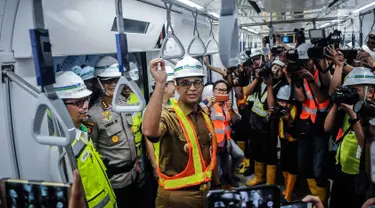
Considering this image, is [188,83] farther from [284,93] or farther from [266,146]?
[266,146]

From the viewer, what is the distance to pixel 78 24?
2725 mm

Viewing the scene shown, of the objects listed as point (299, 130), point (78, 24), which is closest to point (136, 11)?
point (78, 24)

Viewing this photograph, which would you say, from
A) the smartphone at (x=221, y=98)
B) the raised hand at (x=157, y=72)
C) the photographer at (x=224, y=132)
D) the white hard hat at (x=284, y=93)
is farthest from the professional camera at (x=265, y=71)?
the raised hand at (x=157, y=72)

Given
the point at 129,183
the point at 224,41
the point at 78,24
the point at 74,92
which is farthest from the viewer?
the point at 129,183

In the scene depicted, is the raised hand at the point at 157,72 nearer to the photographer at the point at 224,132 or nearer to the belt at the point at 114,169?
the belt at the point at 114,169

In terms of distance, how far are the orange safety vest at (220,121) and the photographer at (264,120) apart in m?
0.67

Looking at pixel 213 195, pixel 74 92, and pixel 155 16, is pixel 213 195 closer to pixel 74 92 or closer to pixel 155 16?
pixel 74 92

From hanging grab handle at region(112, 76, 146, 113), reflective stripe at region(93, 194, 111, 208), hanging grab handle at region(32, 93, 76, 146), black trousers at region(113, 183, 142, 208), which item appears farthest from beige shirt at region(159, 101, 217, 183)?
hanging grab handle at region(32, 93, 76, 146)

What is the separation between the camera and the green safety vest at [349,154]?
2.67 meters

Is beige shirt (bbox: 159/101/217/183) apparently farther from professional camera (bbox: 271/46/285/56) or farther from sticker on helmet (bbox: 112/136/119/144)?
professional camera (bbox: 271/46/285/56)

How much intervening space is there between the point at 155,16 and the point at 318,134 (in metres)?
2.32

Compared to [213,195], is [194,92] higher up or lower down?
higher up

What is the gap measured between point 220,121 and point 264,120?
3.10ft

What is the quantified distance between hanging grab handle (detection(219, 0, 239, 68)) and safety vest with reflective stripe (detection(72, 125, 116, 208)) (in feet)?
4.01
